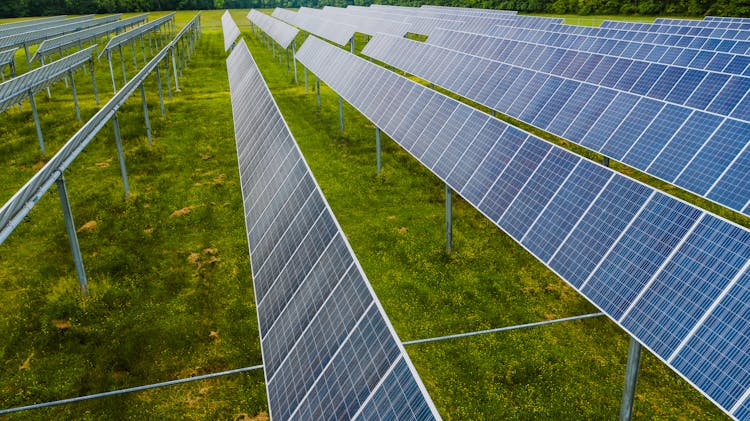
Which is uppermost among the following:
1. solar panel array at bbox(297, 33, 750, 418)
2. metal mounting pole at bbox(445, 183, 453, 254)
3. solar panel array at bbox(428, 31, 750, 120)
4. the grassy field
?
solar panel array at bbox(428, 31, 750, 120)

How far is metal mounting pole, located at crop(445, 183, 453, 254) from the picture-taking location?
651 inches

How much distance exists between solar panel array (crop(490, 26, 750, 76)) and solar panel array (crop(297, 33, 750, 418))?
17.7 m

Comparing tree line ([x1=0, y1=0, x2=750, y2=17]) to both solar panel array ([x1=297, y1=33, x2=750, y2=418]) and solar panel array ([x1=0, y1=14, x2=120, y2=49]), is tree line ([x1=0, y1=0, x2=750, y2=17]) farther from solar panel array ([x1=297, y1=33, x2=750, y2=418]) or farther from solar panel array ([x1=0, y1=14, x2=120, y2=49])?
solar panel array ([x1=297, y1=33, x2=750, y2=418])

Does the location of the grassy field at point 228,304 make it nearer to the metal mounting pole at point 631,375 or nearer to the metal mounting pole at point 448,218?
the metal mounting pole at point 448,218

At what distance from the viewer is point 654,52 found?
31.6 meters

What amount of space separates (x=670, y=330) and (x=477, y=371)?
5090 millimetres

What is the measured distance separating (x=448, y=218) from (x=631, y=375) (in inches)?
328

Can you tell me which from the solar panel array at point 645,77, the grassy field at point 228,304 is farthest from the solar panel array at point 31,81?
the solar panel array at point 645,77

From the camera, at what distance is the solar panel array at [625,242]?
815 cm

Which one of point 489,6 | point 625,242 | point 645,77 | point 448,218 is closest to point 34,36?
point 448,218

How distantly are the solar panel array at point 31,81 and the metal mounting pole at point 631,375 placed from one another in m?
25.8

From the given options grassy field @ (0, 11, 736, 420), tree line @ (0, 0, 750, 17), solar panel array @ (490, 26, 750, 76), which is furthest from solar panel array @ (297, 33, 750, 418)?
tree line @ (0, 0, 750, 17)

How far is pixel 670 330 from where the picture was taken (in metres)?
8.66

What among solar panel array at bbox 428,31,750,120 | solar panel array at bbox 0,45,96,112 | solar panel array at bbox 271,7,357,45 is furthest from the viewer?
solar panel array at bbox 271,7,357,45
